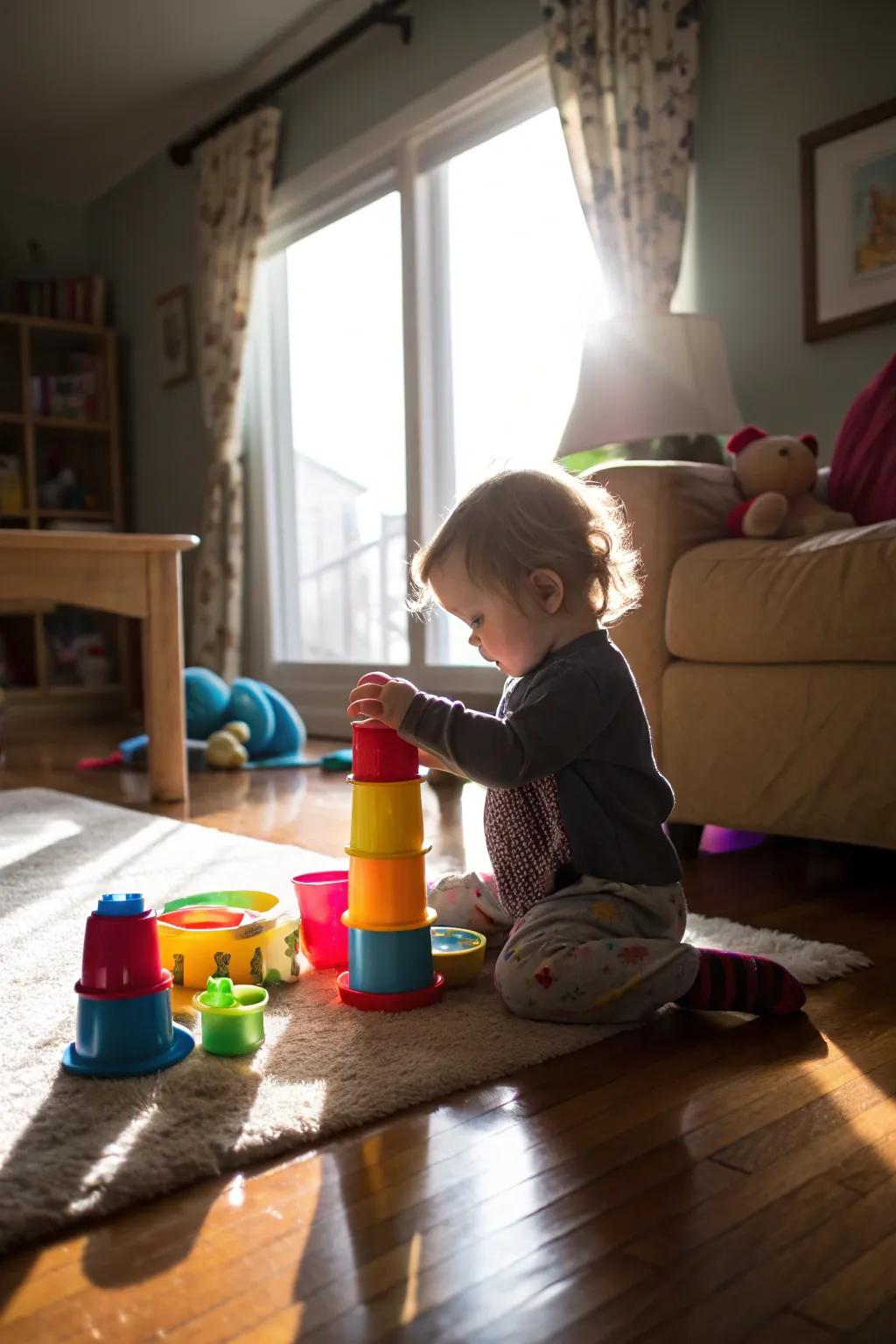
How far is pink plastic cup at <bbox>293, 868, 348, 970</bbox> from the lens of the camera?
129cm

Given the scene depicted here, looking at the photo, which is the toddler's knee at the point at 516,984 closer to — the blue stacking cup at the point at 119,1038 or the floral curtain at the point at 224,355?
the blue stacking cup at the point at 119,1038

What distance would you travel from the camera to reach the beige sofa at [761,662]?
1.62m

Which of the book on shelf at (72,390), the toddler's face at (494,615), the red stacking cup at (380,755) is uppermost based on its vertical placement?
the book on shelf at (72,390)

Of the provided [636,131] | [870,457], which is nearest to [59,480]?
[636,131]

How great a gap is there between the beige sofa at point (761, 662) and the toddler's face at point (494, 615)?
62 centimetres

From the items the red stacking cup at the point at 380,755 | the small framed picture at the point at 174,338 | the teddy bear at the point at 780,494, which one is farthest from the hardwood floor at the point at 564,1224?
the small framed picture at the point at 174,338

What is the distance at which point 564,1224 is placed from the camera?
732 millimetres

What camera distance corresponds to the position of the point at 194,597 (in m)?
4.71

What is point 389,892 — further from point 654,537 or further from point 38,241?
point 38,241

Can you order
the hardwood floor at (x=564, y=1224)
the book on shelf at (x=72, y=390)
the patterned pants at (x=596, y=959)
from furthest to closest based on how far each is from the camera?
the book on shelf at (x=72, y=390) → the patterned pants at (x=596, y=959) → the hardwood floor at (x=564, y=1224)

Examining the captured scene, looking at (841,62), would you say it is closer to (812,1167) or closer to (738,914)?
(738,914)

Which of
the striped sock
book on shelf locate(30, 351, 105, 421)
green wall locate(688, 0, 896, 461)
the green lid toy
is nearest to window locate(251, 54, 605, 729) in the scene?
green wall locate(688, 0, 896, 461)

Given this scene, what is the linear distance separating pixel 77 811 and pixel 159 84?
337cm

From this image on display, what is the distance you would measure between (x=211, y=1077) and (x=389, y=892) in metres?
0.25
